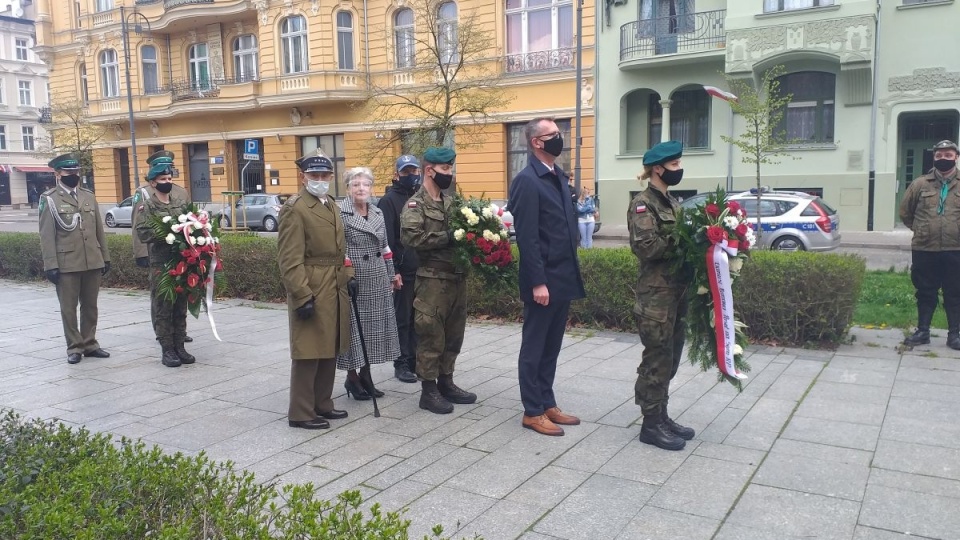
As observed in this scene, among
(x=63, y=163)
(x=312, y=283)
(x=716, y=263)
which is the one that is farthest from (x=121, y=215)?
(x=716, y=263)

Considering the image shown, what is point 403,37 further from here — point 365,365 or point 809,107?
point 365,365

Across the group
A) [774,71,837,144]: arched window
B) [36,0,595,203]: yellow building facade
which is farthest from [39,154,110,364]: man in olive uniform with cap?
[774,71,837,144]: arched window

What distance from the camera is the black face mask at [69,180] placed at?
26.3 feet

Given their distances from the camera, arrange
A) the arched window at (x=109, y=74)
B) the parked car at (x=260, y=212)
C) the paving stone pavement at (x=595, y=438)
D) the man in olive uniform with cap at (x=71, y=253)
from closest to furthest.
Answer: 1. the paving stone pavement at (x=595, y=438)
2. the man in olive uniform with cap at (x=71, y=253)
3. the parked car at (x=260, y=212)
4. the arched window at (x=109, y=74)

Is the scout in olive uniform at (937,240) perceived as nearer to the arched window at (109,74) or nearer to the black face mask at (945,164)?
the black face mask at (945,164)

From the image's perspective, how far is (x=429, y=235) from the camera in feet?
18.7

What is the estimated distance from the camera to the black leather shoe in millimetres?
5551

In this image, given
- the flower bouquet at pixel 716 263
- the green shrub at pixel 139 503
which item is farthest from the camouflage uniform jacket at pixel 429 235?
the green shrub at pixel 139 503

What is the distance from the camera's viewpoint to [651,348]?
201 inches

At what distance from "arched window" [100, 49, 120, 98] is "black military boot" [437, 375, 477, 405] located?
38767 mm

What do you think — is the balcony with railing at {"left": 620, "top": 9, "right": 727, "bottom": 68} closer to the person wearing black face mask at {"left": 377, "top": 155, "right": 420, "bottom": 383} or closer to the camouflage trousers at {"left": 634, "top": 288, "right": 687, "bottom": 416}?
the person wearing black face mask at {"left": 377, "top": 155, "right": 420, "bottom": 383}

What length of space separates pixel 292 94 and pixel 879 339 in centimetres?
2759

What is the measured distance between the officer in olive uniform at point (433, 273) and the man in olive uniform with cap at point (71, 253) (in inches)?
167

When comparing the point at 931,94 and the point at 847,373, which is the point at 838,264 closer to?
the point at 847,373
